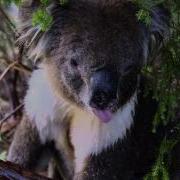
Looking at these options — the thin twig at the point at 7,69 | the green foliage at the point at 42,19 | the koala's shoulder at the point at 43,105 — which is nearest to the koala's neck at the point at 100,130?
the koala's shoulder at the point at 43,105

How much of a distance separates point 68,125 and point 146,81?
0.52m

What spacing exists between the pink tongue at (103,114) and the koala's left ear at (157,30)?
411 mm

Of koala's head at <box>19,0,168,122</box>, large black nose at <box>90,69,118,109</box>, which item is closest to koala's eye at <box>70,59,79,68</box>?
koala's head at <box>19,0,168,122</box>

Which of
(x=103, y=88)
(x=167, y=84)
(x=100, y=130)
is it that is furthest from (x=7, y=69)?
(x=103, y=88)

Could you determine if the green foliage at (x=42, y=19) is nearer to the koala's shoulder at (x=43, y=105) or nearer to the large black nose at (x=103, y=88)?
the large black nose at (x=103, y=88)

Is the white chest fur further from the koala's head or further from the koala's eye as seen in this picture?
the koala's eye

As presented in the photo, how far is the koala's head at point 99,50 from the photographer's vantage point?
9.36ft

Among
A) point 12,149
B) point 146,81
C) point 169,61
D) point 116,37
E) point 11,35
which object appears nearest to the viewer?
point 116,37

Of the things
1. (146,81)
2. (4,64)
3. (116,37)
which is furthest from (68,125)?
(4,64)

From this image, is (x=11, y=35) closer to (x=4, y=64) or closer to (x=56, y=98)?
(x=4, y=64)

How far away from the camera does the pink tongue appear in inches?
116

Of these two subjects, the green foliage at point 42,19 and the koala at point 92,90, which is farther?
the koala at point 92,90

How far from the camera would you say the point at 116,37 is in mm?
2906

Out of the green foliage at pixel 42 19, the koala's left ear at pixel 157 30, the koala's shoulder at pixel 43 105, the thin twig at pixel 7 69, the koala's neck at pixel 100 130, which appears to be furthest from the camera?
the thin twig at pixel 7 69
